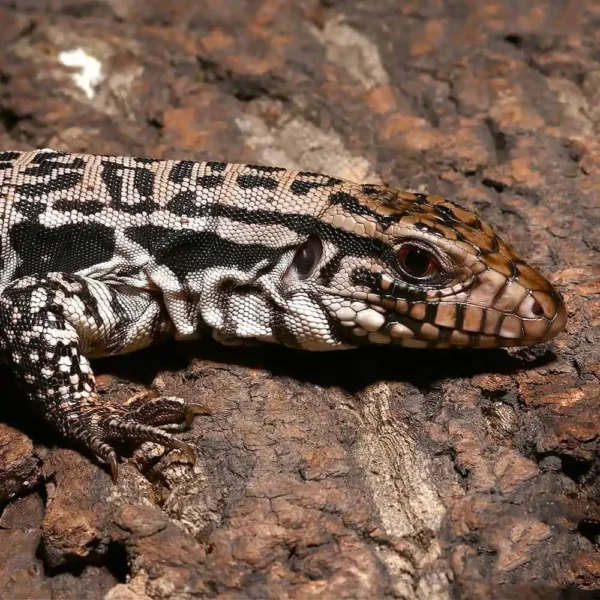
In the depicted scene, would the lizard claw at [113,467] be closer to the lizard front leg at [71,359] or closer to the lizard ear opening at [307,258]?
the lizard front leg at [71,359]

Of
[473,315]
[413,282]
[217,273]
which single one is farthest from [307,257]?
[473,315]

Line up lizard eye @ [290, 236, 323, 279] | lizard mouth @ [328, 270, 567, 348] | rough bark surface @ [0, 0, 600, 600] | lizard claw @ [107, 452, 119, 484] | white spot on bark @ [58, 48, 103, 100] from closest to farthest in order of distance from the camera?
rough bark surface @ [0, 0, 600, 600] < lizard claw @ [107, 452, 119, 484] < lizard mouth @ [328, 270, 567, 348] < lizard eye @ [290, 236, 323, 279] < white spot on bark @ [58, 48, 103, 100]

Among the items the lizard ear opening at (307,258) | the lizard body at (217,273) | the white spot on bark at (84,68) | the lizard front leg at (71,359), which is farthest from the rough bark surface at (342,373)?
the lizard ear opening at (307,258)

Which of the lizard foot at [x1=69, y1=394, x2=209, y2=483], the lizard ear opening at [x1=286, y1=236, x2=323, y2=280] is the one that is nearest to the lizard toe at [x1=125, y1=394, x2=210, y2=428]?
the lizard foot at [x1=69, y1=394, x2=209, y2=483]

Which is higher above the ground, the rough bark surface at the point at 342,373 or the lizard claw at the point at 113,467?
the rough bark surface at the point at 342,373

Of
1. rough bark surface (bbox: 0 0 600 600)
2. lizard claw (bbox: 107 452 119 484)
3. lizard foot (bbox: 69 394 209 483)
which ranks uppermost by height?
rough bark surface (bbox: 0 0 600 600)

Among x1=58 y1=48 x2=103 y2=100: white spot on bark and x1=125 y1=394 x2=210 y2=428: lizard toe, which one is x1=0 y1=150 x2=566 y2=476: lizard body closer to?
x1=125 y1=394 x2=210 y2=428: lizard toe

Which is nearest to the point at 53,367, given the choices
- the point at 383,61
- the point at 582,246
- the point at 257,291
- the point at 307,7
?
the point at 257,291
